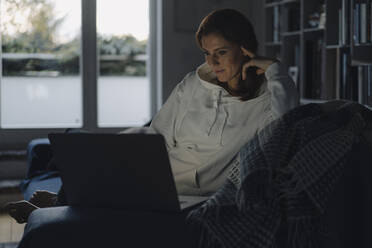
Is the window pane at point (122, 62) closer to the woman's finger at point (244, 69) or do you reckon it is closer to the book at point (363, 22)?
the book at point (363, 22)

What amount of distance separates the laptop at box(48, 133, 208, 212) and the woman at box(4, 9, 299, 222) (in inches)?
18.0

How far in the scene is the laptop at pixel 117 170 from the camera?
1083mm

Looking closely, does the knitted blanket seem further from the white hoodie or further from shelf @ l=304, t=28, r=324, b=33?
shelf @ l=304, t=28, r=324, b=33

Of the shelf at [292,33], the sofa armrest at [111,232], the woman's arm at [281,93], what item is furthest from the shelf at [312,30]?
the sofa armrest at [111,232]

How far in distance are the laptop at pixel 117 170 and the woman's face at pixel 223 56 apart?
0.70m

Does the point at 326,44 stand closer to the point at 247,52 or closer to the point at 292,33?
the point at 292,33

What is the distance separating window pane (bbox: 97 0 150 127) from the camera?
4.52 meters

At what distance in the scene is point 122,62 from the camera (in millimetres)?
4594

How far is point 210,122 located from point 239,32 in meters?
0.32

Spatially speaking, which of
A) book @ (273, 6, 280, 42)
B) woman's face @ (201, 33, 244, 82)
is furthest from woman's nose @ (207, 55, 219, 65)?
book @ (273, 6, 280, 42)

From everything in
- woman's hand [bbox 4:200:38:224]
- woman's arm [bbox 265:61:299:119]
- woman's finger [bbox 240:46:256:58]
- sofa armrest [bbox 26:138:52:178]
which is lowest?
sofa armrest [bbox 26:138:52:178]

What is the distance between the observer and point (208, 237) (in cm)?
109

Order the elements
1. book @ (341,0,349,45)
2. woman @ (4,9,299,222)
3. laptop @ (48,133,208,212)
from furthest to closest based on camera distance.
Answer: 1. book @ (341,0,349,45)
2. woman @ (4,9,299,222)
3. laptop @ (48,133,208,212)

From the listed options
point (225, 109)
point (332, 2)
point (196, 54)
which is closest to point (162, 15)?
point (196, 54)
